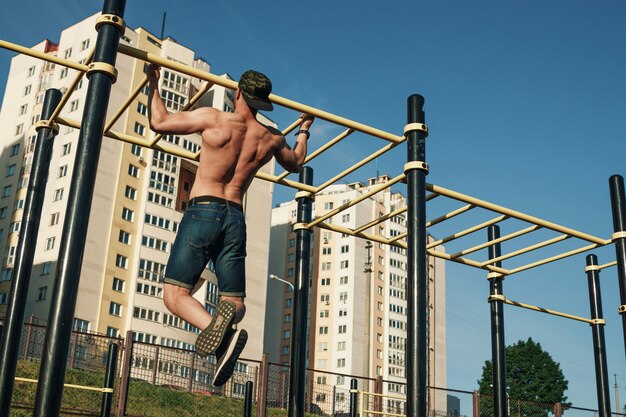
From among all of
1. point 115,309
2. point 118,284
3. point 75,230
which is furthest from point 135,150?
point 75,230

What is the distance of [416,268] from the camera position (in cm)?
649

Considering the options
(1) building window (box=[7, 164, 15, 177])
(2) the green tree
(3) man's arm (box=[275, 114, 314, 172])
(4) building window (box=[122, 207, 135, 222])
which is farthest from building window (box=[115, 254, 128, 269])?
(3) man's arm (box=[275, 114, 314, 172])

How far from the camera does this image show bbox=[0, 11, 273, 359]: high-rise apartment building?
46375mm

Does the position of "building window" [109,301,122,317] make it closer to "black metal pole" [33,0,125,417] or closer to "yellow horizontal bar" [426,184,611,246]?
"yellow horizontal bar" [426,184,611,246]

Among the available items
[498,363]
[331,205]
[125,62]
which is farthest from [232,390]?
[331,205]

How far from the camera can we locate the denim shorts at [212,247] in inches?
174

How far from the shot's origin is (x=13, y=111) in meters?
56.4

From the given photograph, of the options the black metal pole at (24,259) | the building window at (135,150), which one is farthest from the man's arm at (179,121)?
the building window at (135,150)

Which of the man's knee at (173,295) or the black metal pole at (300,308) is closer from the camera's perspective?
the man's knee at (173,295)

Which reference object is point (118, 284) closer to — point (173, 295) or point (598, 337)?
point (598, 337)

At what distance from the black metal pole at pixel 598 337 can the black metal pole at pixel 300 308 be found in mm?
4725

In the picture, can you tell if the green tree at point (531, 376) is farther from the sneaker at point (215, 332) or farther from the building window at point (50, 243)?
the sneaker at point (215, 332)

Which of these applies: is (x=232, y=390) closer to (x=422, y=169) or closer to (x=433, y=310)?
(x=422, y=169)

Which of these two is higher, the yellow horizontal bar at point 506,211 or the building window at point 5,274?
the building window at point 5,274
